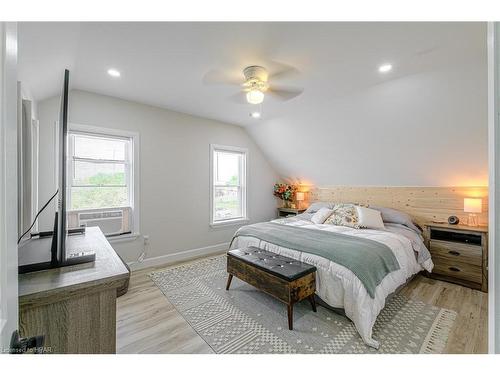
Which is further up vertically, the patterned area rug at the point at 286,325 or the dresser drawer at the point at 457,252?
the dresser drawer at the point at 457,252

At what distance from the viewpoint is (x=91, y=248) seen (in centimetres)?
134

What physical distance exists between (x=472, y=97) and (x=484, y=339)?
2310 mm

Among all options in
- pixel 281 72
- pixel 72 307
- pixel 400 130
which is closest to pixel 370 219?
pixel 400 130

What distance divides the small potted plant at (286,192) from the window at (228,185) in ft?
3.09

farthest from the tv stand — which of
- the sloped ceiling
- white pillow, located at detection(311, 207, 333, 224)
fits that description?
white pillow, located at detection(311, 207, 333, 224)

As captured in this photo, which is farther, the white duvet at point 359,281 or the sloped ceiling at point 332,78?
the white duvet at point 359,281

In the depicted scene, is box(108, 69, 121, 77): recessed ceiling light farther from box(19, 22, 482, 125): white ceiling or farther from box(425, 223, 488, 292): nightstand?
box(425, 223, 488, 292): nightstand

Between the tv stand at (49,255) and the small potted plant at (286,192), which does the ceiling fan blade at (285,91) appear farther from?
the small potted plant at (286,192)

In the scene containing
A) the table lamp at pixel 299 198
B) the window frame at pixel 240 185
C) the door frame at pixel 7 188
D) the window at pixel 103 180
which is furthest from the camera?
the table lamp at pixel 299 198

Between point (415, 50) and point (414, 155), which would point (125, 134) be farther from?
point (414, 155)

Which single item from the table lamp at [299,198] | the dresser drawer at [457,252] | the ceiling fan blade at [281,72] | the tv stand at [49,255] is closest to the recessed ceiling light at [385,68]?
the ceiling fan blade at [281,72]

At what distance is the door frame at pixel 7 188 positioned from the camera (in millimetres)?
454
